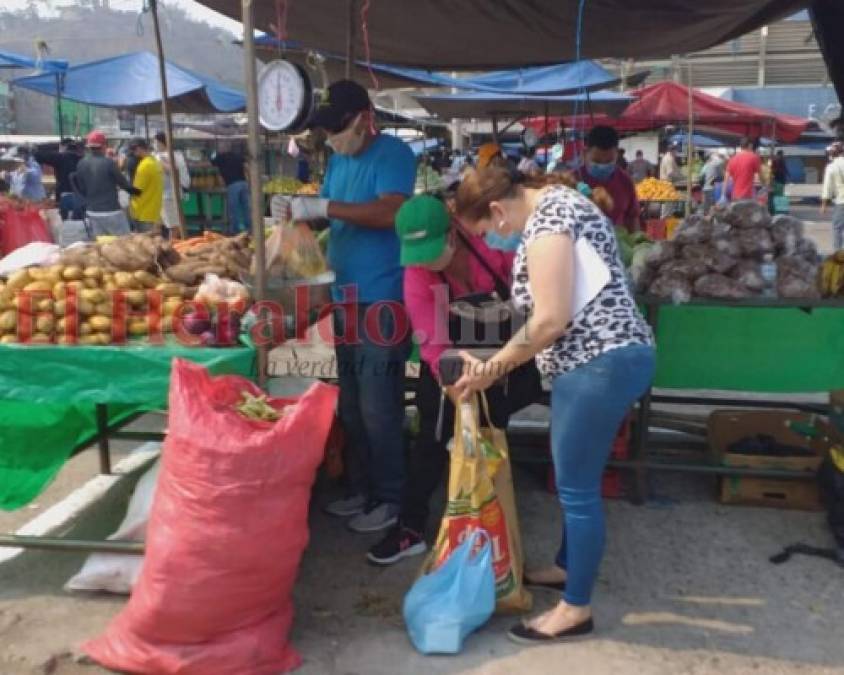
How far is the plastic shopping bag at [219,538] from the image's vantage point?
258 cm

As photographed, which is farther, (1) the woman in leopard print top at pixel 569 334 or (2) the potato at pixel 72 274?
(2) the potato at pixel 72 274

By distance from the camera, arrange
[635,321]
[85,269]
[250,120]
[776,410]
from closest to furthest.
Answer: [635,321]
[250,120]
[85,269]
[776,410]

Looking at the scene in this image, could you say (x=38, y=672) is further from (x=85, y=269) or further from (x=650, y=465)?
(x=650, y=465)

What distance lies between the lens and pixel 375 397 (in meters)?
3.48

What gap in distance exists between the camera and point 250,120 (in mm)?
2893

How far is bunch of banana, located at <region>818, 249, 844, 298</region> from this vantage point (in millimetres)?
3820

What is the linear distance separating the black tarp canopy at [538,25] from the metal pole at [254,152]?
5.40 feet

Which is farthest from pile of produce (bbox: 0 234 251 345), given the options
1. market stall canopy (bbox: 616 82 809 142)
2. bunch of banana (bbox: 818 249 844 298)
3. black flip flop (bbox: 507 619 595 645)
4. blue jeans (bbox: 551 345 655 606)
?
market stall canopy (bbox: 616 82 809 142)

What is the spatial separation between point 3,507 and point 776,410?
382 centimetres

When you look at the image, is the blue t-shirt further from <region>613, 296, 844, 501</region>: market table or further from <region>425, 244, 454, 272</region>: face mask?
<region>613, 296, 844, 501</region>: market table

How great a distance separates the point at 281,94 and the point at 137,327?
109 cm

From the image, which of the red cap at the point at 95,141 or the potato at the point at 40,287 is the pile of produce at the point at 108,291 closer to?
the potato at the point at 40,287

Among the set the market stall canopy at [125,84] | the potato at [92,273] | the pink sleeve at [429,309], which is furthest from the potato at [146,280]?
the market stall canopy at [125,84]

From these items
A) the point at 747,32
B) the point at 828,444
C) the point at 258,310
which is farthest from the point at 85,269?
the point at 747,32
